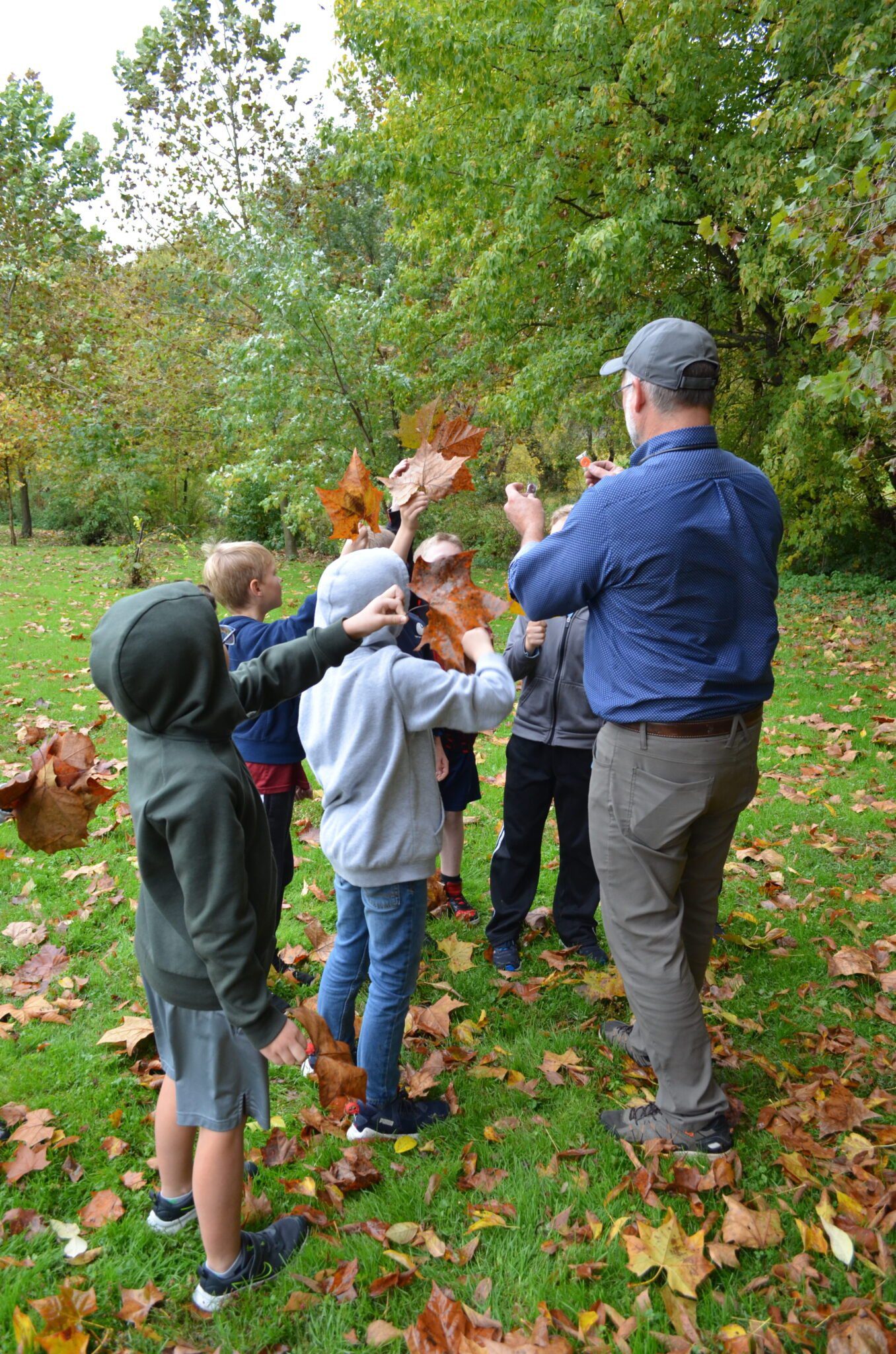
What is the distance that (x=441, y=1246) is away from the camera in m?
2.39

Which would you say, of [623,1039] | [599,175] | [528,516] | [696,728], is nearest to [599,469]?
[528,516]

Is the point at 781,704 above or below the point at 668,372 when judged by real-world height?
below

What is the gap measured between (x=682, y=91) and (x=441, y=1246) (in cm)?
1159

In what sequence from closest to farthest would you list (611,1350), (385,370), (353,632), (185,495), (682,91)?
(611,1350), (353,632), (682,91), (385,370), (185,495)

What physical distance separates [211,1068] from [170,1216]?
0.77 m

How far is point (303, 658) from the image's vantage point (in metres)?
2.25

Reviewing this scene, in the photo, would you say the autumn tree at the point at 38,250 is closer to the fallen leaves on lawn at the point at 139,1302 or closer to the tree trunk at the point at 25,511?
the tree trunk at the point at 25,511

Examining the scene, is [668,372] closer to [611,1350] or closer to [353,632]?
[353,632]

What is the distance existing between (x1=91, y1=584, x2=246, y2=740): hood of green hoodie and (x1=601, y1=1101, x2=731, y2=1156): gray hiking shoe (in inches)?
75.9

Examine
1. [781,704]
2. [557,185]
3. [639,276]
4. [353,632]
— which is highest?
[557,185]

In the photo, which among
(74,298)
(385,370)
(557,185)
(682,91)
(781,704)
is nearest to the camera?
(781,704)

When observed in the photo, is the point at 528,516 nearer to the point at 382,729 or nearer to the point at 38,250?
the point at 382,729

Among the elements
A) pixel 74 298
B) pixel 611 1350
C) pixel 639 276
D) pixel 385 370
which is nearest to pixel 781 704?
pixel 639 276

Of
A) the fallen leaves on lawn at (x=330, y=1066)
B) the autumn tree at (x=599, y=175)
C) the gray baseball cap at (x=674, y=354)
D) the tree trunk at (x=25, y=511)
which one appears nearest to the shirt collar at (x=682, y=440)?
the gray baseball cap at (x=674, y=354)
